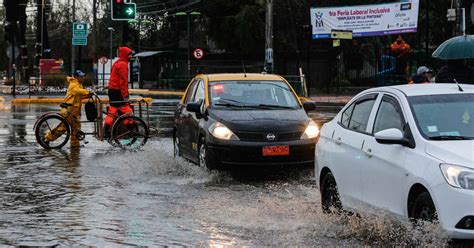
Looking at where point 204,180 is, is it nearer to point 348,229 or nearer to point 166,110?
point 348,229

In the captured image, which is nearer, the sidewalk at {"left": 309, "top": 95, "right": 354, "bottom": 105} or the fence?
the sidewalk at {"left": 309, "top": 95, "right": 354, "bottom": 105}

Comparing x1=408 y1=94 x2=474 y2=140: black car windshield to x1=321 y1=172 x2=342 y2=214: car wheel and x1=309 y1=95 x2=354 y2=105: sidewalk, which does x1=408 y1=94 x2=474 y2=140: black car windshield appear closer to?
x1=321 y1=172 x2=342 y2=214: car wheel

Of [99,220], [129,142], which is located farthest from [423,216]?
[129,142]

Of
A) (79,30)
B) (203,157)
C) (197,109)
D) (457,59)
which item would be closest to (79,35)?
(79,30)

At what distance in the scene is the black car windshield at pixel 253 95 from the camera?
1191 cm

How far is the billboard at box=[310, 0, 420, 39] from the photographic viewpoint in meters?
35.3

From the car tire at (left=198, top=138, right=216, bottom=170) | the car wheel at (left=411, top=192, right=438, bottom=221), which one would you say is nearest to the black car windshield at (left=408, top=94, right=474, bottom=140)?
the car wheel at (left=411, top=192, right=438, bottom=221)

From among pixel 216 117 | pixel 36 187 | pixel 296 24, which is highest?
pixel 296 24

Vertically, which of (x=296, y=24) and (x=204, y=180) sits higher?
(x=296, y=24)

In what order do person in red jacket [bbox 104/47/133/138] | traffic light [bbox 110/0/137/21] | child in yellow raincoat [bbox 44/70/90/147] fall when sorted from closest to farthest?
child in yellow raincoat [bbox 44/70/90/147] → person in red jacket [bbox 104/47/133/138] → traffic light [bbox 110/0/137/21]

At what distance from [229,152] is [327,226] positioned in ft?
11.3

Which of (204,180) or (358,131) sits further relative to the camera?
(204,180)

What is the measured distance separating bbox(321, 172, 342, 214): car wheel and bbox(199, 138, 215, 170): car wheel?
3.11 m

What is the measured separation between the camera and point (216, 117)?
37.0 ft
